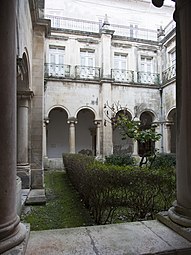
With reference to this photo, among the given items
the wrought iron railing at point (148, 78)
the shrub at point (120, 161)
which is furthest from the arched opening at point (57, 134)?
the shrub at point (120, 161)

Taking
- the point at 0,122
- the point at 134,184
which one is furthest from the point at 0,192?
the point at 134,184

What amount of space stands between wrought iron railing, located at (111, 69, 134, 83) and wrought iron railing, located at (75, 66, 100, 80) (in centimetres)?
110

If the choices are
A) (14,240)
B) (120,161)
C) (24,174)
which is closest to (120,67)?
(120,161)

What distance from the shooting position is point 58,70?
1463 cm

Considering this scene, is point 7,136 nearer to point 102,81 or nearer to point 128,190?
point 128,190

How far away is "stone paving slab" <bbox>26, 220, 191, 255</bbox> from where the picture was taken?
181 centimetres

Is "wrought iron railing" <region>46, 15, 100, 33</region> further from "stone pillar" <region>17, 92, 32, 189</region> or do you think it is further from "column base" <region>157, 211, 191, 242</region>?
"column base" <region>157, 211, 191, 242</region>

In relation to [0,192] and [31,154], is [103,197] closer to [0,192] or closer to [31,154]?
[0,192]

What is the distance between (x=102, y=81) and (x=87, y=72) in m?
1.28

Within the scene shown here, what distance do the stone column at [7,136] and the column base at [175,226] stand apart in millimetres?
1357

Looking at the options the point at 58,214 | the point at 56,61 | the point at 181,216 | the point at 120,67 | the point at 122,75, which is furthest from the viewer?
the point at 120,67

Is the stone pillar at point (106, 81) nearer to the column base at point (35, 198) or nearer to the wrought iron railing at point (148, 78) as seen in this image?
the wrought iron railing at point (148, 78)

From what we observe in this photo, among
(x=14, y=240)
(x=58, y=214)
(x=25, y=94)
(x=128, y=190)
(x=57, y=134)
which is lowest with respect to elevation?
(x=58, y=214)

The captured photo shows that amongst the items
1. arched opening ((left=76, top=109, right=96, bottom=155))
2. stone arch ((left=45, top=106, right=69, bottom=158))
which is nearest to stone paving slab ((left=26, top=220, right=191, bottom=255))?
stone arch ((left=45, top=106, right=69, bottom=158))
